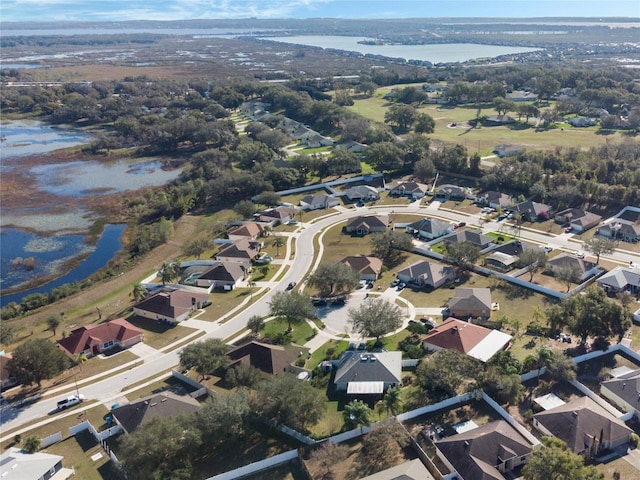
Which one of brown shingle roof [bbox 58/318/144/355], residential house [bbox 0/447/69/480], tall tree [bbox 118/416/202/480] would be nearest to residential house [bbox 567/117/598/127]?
brown shingle roof [bbox 58/318/144/355]

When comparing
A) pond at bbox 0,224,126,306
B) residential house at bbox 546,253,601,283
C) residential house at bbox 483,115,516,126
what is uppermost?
residential house at bbox 483,115,516,126

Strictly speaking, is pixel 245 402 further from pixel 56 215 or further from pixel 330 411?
pixel 56 215

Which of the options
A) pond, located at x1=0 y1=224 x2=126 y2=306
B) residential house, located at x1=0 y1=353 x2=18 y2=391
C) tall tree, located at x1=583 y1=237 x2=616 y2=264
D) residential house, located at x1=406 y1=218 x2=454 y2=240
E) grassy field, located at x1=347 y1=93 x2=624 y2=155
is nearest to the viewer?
residential house, located at x1=0 y1=353 x2=18 y2=391

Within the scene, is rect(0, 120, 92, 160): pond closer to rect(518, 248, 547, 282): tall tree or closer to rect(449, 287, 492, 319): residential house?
rect(449, 287, 492, 319): residential house

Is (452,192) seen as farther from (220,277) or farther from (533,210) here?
(220,277)

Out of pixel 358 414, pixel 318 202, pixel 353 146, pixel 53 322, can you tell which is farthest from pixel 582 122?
pixel 53 322

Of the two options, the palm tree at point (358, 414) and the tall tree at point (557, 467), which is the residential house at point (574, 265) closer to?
the tall tree at point (557, 467)
